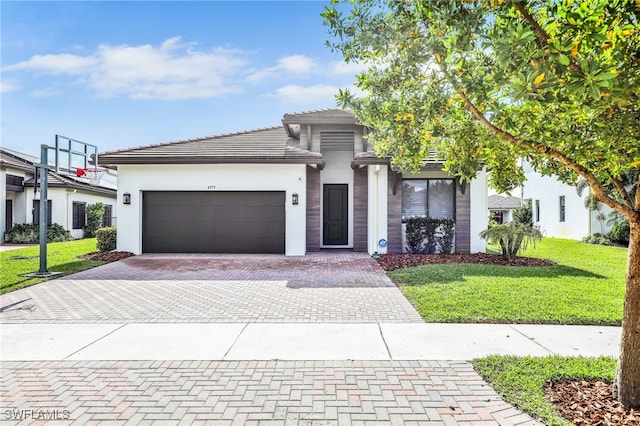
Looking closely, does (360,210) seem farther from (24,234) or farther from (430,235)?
(24,234)

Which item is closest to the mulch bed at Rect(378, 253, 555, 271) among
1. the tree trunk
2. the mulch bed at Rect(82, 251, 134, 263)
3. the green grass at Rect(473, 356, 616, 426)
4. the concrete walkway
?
the concrete walkway

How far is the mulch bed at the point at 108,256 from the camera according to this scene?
471 inches

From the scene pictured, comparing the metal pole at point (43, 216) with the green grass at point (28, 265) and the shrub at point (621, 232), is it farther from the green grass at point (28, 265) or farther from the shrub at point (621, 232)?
the shrub at point (621, 232)

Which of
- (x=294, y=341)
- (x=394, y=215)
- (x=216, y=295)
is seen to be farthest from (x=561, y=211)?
(x=294, y=341)

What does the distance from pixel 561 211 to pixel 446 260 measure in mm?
16516

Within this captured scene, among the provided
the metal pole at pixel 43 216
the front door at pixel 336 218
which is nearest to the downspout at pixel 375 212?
the front door at pixel 336 218

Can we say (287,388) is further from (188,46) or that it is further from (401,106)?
(188,46)

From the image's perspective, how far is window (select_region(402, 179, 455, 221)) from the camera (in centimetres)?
1351

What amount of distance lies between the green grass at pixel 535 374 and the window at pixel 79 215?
2440cm

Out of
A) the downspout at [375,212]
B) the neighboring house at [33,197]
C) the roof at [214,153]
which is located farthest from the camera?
the neighboring house at [33,197]

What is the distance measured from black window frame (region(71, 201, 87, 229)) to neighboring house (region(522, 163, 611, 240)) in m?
26.1

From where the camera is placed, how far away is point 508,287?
7.65 metres

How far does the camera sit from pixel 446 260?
1130cm

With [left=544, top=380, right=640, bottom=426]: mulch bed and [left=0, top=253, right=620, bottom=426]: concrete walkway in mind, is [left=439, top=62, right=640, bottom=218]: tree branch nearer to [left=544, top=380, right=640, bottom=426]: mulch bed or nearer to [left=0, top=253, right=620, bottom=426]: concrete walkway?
[left=544, top=380, right=640, bottom=426]: mulch bed
